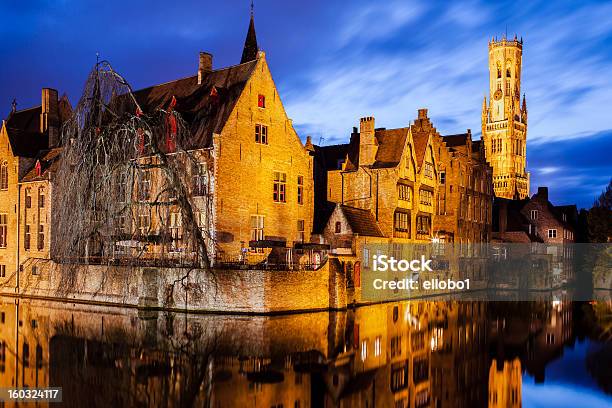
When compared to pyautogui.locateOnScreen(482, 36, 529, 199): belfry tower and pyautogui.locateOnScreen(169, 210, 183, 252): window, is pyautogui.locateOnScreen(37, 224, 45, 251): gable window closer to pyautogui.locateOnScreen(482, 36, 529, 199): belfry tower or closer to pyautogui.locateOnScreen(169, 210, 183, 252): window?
pyautogui.locateOnScreen(169, 210, 183, 252): window

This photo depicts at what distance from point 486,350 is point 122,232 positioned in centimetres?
1719

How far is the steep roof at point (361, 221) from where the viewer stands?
4584 cm

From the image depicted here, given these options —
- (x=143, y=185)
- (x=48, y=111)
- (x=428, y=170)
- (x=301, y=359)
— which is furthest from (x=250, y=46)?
(x=301, y=359)

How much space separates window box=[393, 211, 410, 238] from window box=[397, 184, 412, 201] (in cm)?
122

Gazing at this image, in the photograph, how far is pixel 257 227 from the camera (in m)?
44.7

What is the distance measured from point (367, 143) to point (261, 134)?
10072 millimetres

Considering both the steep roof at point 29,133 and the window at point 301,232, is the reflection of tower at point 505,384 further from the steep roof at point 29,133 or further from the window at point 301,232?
the steep roof at point 29,133

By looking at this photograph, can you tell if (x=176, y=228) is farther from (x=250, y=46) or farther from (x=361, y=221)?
(x=250, y=46)

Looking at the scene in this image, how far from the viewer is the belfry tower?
170125 mm

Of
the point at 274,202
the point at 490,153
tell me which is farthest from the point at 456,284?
the point at 490,153

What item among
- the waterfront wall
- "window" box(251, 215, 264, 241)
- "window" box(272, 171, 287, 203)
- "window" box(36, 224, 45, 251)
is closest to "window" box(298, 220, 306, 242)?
"window" box(272, 171, 287, 203)

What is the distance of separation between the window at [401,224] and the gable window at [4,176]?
30607 millimetres

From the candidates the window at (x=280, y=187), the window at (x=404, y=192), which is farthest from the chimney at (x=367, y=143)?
the window at (x=280, y=187)

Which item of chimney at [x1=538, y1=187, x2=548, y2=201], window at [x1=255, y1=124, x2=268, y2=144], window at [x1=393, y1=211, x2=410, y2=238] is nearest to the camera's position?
window at [x1=255, y1=124, x2=268, y2=144]
